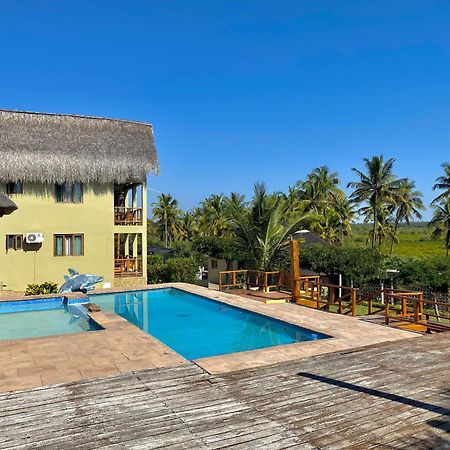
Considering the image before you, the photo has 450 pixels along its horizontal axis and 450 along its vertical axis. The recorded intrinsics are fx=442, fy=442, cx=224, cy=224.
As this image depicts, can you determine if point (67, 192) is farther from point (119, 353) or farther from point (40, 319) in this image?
point (119, 353)

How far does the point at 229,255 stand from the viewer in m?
24.8

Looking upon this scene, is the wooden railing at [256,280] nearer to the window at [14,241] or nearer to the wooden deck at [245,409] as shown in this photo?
the window at [14,241]

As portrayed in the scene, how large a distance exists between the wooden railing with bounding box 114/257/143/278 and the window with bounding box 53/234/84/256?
5.75 ft

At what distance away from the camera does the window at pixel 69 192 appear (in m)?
18.8

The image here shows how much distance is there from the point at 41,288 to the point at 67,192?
14.0 ft

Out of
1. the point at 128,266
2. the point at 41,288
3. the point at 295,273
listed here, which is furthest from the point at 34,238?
the point at 295,273

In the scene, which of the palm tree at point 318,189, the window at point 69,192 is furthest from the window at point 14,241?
the palm tree at point 318,189

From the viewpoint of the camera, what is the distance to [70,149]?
18422 mm

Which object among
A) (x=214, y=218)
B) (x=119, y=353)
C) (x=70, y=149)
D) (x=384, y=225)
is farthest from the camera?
(x=384, y=225)

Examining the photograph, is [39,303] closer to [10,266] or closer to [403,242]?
[10,266]

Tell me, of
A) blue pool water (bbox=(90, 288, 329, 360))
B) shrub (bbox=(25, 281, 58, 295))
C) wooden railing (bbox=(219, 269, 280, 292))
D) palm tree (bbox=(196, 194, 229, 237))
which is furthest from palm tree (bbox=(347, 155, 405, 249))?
shrub (bbox=(25, 281, 58, 295))

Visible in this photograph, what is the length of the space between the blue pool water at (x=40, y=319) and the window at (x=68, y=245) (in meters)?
3.86

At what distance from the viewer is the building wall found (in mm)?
17875

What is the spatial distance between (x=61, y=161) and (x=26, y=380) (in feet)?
43.4
